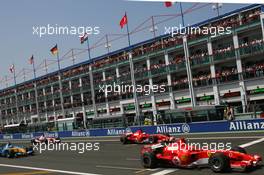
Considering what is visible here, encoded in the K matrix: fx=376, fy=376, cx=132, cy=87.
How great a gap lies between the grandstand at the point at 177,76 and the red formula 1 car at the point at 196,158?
14.2 m

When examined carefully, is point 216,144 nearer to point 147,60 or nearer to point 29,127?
point 147,60

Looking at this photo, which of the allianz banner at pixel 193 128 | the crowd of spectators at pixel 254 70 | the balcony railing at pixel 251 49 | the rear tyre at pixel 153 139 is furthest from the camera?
the balcony railing at pixel 251 49

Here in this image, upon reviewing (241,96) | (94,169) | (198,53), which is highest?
(198,53)

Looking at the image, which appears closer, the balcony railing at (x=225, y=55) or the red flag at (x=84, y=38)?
the balcony railing at (x=225, y=55)

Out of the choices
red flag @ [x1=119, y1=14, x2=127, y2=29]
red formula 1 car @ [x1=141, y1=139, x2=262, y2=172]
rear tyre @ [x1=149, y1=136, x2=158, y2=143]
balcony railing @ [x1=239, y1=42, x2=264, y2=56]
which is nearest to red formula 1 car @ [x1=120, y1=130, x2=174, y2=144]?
rear tyre @ [x1=149, y1=136, x2=158, y2=143]

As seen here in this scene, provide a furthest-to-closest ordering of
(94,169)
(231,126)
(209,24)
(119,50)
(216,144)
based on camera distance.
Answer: (119,50)
(209,24)
(231,126)
(216,144)
(94,169)

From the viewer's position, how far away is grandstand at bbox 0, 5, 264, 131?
41.1m

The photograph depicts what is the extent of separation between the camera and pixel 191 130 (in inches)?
1243

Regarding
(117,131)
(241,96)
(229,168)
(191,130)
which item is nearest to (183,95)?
(241,96)

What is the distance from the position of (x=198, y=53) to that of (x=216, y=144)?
28344mm

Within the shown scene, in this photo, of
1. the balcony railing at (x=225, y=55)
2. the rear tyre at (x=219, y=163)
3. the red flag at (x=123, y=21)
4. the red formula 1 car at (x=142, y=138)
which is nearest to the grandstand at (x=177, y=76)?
the balcony railing at (x=225, y=55)

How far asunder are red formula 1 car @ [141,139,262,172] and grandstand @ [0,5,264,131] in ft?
46.7

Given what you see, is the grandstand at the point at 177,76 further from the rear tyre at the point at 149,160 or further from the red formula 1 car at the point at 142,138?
the rear tyre at the point at 149,160

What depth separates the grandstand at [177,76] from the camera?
41125mm
